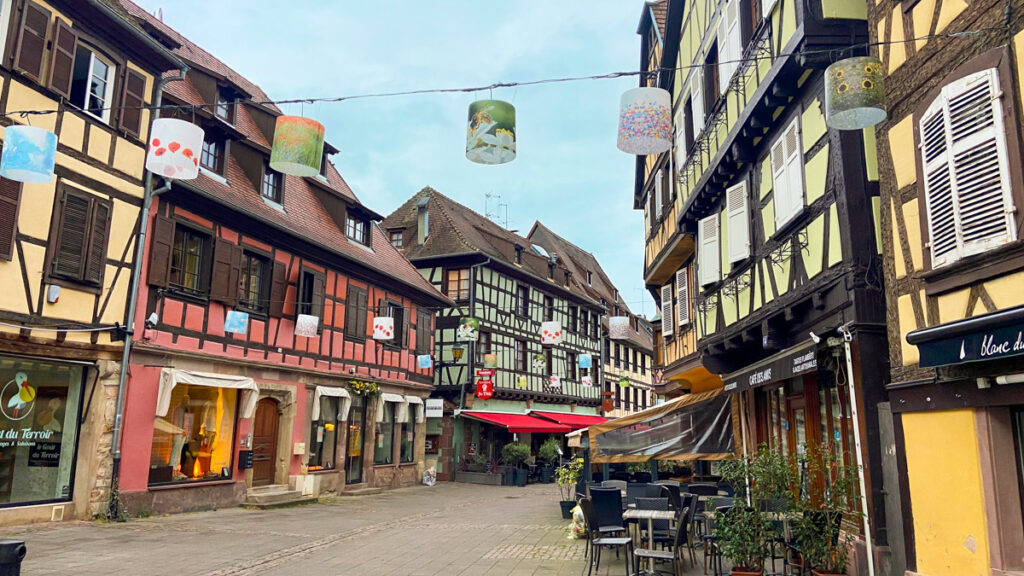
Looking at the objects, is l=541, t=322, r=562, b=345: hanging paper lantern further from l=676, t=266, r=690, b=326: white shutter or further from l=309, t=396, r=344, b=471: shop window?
l=676, t=266, r=690, b=326: white shutter

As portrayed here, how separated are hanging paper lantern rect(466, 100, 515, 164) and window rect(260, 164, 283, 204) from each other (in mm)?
11370

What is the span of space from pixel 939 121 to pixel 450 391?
2366 cm

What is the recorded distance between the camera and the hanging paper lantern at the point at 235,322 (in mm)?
15125

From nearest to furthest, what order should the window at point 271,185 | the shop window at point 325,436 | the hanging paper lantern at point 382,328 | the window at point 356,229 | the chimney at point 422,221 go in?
the window at point 271,185 < the shop window at point 325,436 < the hanging paper lantern at point 382,328 < the window at point 356,229 < the chimney at point 422,221

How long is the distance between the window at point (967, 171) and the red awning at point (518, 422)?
2190 cm

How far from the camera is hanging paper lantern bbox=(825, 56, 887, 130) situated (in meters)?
6.50

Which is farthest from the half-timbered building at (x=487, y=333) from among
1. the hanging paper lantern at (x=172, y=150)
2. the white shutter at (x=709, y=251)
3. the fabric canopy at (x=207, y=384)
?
the hanging paper lantern at (x=172, y=150)

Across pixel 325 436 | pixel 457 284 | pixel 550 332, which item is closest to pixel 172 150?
pixel 325 436

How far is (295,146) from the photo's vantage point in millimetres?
8867

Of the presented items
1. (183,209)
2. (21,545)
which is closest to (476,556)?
(21,545)

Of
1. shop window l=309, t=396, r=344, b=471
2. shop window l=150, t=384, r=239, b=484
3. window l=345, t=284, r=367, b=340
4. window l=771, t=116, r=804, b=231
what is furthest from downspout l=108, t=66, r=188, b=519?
window l=771, t=116, r=804, b=231

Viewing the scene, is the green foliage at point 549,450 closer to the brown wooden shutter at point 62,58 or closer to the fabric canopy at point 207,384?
the fabric canopy at point 207,384

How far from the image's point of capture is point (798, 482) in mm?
7406

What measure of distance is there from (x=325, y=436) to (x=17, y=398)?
29.5ft
